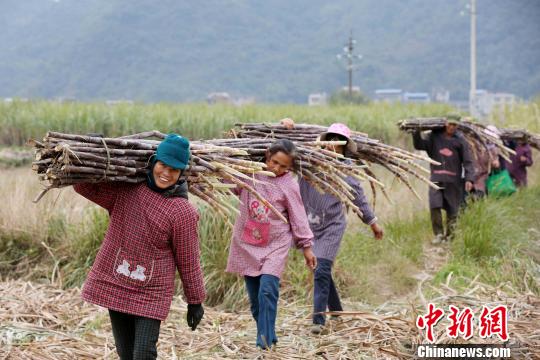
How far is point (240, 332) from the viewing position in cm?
600

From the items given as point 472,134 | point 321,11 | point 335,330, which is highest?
point 321,11

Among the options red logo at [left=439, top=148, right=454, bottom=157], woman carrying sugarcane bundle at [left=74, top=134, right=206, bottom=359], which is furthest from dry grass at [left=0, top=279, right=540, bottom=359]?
red logo at [left=439, top=148, right=454, bottom=157]

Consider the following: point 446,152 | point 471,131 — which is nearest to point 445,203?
point 446,152

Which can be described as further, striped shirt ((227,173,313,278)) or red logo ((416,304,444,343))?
striped shirt ((227,173,313,278))

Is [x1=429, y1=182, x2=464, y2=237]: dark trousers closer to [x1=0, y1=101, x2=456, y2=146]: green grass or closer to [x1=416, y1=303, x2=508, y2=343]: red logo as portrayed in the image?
[x1=416, y1=303, x2=508, y2=343]: red logo

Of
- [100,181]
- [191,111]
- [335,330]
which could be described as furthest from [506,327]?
[191,111]

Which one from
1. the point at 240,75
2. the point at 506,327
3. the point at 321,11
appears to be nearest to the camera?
the point at 506,327

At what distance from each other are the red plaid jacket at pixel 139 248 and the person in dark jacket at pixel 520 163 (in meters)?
9.53

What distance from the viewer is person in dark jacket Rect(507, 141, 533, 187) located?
1284 cm

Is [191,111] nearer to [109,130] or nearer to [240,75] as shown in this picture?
[109,130]

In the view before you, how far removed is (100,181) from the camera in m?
4.14

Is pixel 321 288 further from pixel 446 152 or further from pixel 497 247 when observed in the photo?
pixel 446 152

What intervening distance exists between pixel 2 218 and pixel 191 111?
1326 cm

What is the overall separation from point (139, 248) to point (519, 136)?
30.1ft
